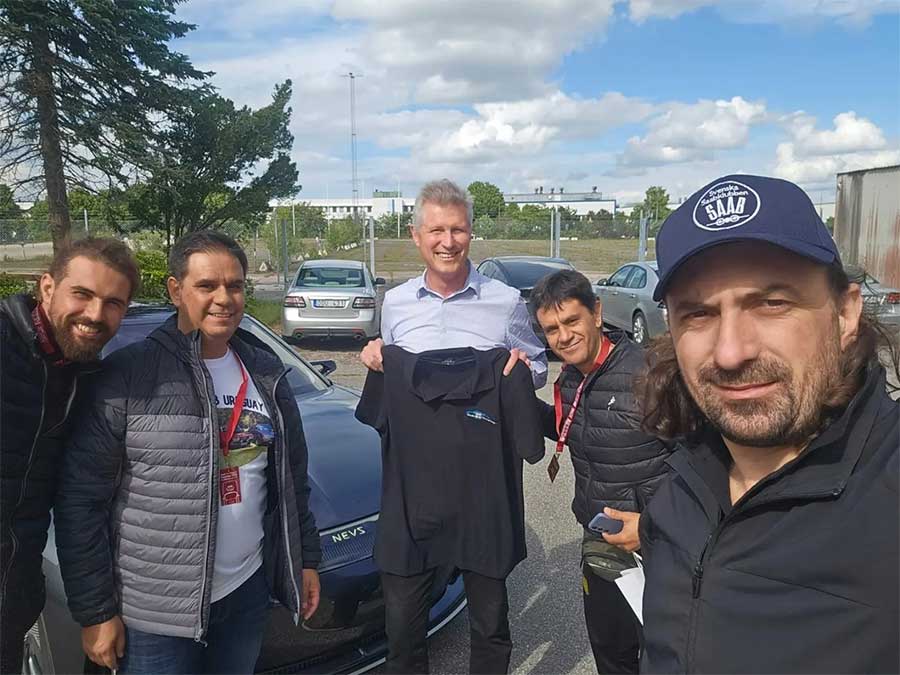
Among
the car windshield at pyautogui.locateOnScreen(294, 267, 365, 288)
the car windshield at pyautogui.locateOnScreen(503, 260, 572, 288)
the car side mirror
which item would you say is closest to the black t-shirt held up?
the car side mirror

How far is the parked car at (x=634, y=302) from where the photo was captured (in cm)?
999

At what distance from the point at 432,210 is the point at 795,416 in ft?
5.02

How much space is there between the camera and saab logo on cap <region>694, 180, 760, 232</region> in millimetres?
1112

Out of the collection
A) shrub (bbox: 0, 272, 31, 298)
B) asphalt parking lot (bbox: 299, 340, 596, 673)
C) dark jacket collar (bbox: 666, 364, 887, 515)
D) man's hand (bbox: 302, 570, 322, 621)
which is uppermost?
dark jacket collar (bbox: 666, 364, 887, 515)

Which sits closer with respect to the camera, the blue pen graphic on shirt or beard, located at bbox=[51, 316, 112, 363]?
beard, located at bbox=[51, 316, 112, 363]

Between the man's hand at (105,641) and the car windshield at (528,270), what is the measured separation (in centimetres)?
863

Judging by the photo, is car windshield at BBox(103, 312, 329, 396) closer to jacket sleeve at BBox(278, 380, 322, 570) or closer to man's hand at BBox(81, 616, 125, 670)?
jacket sleeve at BBox(278, 380, 322, 570)

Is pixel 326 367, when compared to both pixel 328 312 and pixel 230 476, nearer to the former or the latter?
pixel 230 476

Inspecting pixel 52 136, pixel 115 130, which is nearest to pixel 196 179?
pixel 115 130

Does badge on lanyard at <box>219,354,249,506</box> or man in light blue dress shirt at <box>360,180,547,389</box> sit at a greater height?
man in light blue dress shirt at <box>360,180,547,389</box>

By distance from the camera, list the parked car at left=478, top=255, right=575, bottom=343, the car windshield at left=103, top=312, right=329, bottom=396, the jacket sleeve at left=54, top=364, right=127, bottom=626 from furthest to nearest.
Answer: the parked car at left=478, top=255, right=575, bottom=343 < the car windshield at left=103, top=312, right=329, bottom=396 < the jacket sleeve at left=54, top=364, right=127, bottom=626

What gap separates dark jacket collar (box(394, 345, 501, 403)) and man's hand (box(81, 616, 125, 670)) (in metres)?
1.12

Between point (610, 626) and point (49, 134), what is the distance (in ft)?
47.6

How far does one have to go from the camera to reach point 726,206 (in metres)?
1.14
